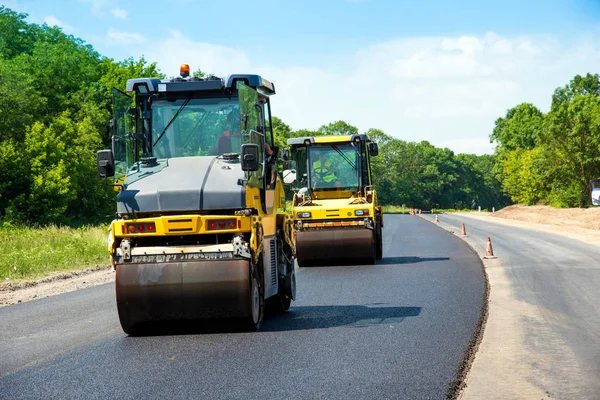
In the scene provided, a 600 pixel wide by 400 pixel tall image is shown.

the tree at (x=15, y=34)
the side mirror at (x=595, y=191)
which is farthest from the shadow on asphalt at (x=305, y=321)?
the tree at (x=15, y=34)

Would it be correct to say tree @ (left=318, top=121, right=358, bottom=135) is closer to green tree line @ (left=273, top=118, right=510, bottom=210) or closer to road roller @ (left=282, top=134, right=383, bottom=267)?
green tree line @ (left=273, top=118, right=510, bottom=210)

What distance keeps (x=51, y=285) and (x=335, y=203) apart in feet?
21.9

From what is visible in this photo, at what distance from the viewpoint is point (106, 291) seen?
15.9 m

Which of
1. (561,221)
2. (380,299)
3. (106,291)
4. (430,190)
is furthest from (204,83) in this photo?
(430,190)

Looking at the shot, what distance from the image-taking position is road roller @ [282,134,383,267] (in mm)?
19312

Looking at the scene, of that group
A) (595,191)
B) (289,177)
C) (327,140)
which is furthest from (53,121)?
(289,177)

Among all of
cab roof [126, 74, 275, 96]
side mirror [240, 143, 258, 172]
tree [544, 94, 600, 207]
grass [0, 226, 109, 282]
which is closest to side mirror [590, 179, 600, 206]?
tree [544, 94, 600, 207]

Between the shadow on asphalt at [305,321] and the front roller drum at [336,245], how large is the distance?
7026mm

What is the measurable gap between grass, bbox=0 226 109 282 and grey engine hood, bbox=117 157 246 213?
33.7ft

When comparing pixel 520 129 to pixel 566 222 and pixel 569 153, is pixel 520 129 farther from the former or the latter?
pixel 566 222

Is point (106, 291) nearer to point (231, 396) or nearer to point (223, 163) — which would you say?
point (223, 163)

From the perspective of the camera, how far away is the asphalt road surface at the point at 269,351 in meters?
7.02

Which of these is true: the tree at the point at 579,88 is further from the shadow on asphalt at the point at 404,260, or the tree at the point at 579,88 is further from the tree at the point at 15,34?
the shadow on asphalt at the point at 404,260

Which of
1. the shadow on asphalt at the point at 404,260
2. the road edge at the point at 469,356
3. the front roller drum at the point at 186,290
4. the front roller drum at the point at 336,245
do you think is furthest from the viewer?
the shadow on asphalt at the point at 404,260
